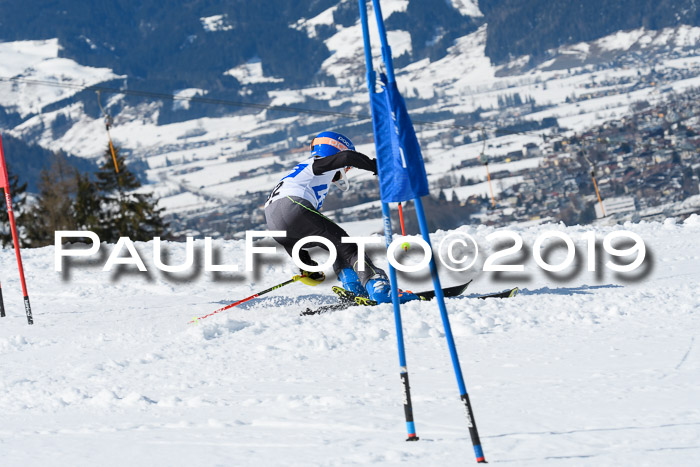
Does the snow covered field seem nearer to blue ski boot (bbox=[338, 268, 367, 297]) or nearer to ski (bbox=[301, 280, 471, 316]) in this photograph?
ski (bbox=[301, 280, 471, 316])

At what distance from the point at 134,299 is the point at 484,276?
3.78 metres

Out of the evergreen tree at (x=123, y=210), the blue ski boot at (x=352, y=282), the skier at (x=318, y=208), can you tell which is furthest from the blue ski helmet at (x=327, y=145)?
the evergreen tree at (x=123, y=210)

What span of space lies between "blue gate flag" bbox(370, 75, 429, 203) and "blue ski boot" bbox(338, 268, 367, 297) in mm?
3465

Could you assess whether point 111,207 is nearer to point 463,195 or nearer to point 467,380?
point 463,195

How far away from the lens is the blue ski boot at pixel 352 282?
686 cm

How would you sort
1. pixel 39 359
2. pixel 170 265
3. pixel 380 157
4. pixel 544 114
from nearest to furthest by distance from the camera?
pixel 380 157
pixel 39 359
pixel 170 265
pixel 544 114

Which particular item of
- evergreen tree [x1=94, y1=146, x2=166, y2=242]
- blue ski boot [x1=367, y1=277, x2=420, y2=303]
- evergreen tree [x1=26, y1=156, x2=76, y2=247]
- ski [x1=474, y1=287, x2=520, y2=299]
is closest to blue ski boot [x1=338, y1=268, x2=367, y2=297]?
blue ski boot [x1=367, y1=277, x2=420, y2=303]

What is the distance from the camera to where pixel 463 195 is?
6212 centimetres

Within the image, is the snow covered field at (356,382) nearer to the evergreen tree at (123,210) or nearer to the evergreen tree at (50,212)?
the evergreen tree at (123,210)

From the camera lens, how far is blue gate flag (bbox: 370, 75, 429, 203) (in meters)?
3.31

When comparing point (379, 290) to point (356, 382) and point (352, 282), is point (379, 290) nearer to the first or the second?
point (352, 282)

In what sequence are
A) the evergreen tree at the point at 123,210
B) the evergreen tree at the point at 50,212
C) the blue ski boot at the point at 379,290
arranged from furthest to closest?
the evergreen tree at the point at 50,212 < the evergreen tree at the point at 123,210 < the blue ski boot at the point at 379,290

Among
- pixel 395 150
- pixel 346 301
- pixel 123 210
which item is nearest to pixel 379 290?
pixel 346 301

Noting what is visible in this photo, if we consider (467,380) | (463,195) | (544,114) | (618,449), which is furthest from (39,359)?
(544,114)
